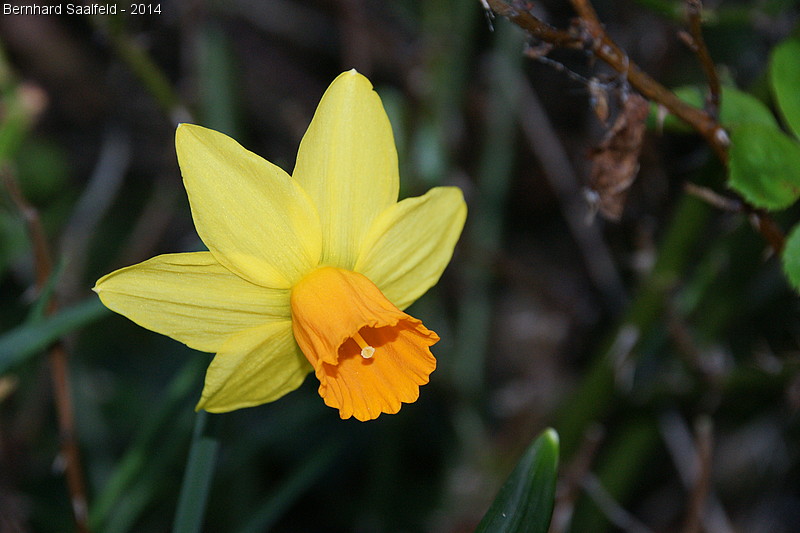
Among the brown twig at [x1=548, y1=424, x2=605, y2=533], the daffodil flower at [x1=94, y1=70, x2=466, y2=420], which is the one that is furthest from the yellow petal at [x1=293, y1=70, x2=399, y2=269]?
the brown twig at [x1=548, y1=424, x2=605, y2=533]

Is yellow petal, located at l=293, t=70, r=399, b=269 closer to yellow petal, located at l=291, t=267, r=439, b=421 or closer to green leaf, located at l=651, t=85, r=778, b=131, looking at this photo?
yellow petal, located at l=291, t=267, r=439, b=421

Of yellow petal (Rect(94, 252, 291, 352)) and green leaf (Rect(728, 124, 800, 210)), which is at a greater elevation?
green leaf (Rect(728, 124, 800, 210))

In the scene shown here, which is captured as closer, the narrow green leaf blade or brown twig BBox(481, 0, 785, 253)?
brown twig BBox(481, 0, 785, 253)

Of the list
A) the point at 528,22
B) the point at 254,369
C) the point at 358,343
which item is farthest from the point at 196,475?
the point at 528,22

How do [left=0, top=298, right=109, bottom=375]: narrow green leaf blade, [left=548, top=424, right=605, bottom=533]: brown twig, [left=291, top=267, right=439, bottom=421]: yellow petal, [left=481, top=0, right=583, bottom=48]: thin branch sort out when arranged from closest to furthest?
[left=481, top=0, right=583, bottom=48]: thin branch
[left=291, top=267, right=439, bottom=421]: yellow petal
[left=0, top=298, right=109, bottom=375]: narrow green leaf blade
[left=548, top=424, right=605, bottom=533]: brown twig

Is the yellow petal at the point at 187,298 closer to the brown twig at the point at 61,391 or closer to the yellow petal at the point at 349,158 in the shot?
the yellow petal at the point at 349,158

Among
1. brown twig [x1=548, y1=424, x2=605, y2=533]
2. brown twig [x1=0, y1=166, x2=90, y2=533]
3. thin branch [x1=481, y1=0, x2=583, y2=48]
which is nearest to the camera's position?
thin branch [x1=481, y1=0, x2=583, y2=48]

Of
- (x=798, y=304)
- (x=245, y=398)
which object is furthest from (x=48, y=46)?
(x=798, y=304)
